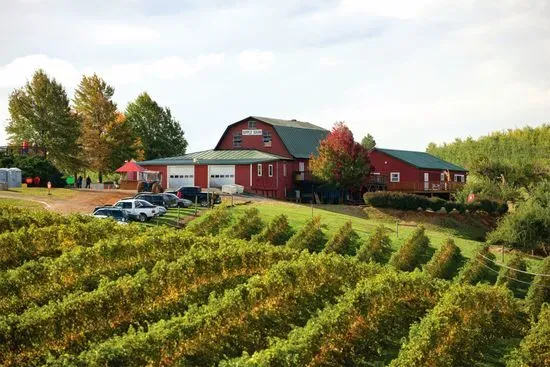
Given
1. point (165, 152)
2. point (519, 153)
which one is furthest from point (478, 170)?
point (165, 152)

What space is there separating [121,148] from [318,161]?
22.7 meters

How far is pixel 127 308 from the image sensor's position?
20266 millimetres

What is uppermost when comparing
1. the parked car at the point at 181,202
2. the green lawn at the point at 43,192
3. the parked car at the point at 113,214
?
the green lawn at the point at 43,192

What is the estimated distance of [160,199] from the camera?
44.8 meters

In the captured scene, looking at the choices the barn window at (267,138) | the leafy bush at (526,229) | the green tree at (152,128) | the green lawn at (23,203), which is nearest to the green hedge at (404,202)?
the leafy bush at (526,229)

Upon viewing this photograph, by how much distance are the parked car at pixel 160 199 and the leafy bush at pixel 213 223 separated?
5.64 meters

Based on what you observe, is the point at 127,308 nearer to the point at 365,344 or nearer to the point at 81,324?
A: the point at 81,324

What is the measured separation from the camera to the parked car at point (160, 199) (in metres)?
44.3

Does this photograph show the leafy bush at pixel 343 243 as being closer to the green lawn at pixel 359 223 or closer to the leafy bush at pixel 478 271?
the green lawn at pixel 359 223

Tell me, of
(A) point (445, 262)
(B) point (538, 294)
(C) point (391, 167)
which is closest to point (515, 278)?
(A) point (445, 262)

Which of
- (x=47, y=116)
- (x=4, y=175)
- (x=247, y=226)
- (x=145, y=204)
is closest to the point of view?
(x=247, y=226)

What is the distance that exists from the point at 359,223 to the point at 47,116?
3387cm

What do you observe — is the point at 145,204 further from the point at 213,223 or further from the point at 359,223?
the point at 359,223

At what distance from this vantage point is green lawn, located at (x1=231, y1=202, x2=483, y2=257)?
40591mm
